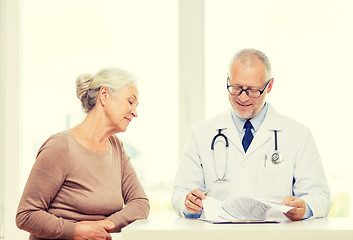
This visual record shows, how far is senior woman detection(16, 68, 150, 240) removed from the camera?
2023 millimetres

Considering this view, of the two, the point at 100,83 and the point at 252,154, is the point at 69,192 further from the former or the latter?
the point at 252,154

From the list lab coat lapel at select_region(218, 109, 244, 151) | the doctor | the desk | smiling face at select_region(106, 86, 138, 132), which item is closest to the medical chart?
the desk

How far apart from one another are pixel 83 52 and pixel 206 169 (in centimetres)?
128

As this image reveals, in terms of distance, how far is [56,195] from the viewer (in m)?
2.13

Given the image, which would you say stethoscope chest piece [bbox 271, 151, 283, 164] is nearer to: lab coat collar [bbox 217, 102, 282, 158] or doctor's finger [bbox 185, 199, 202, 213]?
lab coat collar [bbox 217, 102, 282, 158]

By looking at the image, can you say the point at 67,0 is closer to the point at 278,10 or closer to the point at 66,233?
the point at 278,10

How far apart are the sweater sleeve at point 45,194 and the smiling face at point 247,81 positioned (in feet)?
2.48

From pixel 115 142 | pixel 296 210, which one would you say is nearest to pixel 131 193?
pixel 115 142

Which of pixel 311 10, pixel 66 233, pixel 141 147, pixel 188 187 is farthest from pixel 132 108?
pixel 311 10

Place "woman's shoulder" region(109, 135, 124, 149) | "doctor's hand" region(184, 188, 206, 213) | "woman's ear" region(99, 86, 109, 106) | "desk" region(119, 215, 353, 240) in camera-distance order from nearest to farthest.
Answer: "desk" region(119, 215, 353, 240) < "doctor's hand" region(184, 188, 206, 213) < "woman's ear" region(99, 86, 109, 106) < "woman's shoulder" region(109, 135, 124, 149)

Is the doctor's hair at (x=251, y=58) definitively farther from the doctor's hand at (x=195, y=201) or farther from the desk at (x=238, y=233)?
the desk at (x=238, y=233)

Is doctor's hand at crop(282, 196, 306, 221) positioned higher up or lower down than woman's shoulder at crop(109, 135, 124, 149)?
lower down

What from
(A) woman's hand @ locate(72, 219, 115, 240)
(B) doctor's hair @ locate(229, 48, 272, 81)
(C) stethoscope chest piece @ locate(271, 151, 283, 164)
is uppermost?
(B) doctor's hair @ locate(229, 48, 272, 81)

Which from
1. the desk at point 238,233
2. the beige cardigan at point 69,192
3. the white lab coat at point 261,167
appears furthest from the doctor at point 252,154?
the desk at point 238,233
